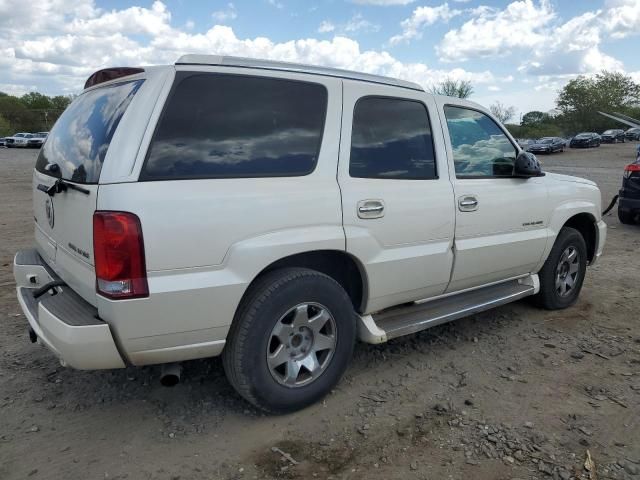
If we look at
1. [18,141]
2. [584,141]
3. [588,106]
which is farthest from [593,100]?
[18,141]

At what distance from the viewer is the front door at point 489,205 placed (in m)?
3.77

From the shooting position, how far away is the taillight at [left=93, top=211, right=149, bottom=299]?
241cm

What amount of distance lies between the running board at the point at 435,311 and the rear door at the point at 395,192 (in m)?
0.12

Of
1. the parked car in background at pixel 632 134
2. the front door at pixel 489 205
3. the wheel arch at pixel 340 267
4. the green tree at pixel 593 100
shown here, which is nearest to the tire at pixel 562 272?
the front door at pixel 489 205

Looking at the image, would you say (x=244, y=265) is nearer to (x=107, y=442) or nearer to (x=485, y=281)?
(x=107, y=442)

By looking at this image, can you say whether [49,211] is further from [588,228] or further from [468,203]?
[588,228]

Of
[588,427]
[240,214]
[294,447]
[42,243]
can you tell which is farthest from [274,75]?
[588,427]

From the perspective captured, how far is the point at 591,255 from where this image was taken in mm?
5211

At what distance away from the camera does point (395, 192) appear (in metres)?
3.33

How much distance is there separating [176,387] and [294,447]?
1008 millimetres

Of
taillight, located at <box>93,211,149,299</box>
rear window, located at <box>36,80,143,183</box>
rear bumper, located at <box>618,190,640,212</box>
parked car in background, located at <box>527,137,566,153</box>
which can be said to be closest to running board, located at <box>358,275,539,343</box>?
taillight, located at <box>93,211,149,299</box>

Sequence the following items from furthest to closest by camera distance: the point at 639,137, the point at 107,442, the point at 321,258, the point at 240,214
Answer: the point at 639,137
the point at 321,258
the point at 107,442
the point at 240,214

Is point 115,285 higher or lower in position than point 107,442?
higher

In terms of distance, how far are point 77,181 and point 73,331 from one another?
30.1 inches
